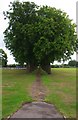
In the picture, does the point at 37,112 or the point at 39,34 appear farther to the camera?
the point at 39,34

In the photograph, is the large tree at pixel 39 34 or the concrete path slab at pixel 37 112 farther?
the large tree at pixel 39 34

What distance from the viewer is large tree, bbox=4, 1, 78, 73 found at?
5581cm

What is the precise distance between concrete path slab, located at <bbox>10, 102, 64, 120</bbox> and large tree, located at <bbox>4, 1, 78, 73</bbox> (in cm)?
3579

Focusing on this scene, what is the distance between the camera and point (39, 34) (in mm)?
57188

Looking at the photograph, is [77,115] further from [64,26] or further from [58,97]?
[64,26]

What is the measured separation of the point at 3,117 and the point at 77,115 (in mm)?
3811

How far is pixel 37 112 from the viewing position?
16938 mm

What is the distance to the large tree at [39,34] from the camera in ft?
183

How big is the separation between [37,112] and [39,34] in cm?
4088

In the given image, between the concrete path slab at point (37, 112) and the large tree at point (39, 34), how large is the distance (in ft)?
117

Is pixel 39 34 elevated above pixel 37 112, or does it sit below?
above

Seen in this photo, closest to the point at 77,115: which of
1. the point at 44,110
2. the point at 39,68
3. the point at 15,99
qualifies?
the point at 44,110

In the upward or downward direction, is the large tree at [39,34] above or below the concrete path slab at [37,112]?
above

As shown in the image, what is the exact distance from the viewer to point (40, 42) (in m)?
55.4
